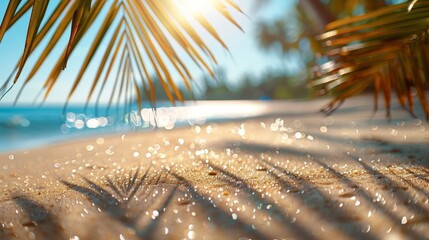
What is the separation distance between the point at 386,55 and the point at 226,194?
0.91 m

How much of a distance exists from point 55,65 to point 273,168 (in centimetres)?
79

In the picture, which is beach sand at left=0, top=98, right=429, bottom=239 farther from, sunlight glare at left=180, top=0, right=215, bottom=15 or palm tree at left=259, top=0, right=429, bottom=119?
sunlight glare at left=180, top=0, right=215, bottom=15

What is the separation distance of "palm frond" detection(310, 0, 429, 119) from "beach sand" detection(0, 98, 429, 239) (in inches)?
9.9

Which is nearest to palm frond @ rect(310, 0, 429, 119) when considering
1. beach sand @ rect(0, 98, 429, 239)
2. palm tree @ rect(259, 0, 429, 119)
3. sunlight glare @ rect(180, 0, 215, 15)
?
palm tree @ rect(259, 0, 429, 119)

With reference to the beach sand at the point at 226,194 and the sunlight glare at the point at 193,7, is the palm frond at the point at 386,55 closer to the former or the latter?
the beach sand at the point at 226,194

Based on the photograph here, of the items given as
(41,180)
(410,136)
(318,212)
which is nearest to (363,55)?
(410,136)

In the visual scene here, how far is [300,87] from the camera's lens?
22516 mm

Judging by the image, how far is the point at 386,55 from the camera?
1644 millimetres

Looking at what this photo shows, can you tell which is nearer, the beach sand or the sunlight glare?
the beach sand

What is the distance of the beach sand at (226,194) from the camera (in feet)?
3.10

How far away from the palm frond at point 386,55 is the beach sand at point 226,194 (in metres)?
0.25

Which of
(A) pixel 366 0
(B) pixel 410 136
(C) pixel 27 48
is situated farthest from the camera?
(A) pixel 366 0

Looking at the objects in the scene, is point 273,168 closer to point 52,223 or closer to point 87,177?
point 87,177

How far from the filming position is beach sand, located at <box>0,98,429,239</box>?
0.95 metres
